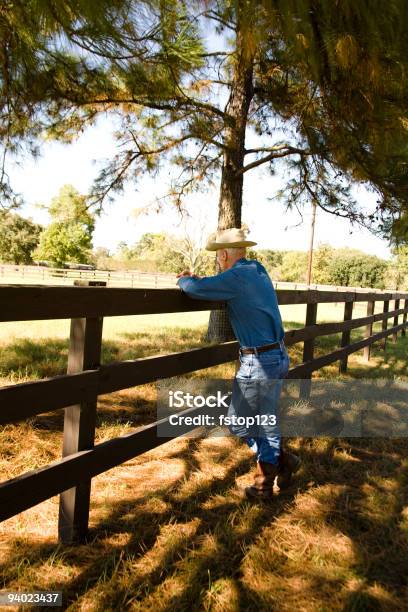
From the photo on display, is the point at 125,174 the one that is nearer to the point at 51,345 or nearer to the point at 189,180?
the point at 189,180

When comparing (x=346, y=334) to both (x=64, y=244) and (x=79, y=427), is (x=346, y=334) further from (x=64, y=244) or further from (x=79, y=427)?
(x=64, y=244)

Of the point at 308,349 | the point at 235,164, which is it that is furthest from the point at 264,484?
the point at 235,164

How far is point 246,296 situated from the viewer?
2.78 m

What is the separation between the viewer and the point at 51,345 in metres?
7.00

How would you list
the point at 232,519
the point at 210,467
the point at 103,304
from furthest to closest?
1. the point at 210,467
2. the point at 232,519
3. the point at 103,304

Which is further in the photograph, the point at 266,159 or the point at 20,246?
the point at 20,246

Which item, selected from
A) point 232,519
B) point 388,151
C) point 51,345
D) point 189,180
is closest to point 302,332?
point 232,519

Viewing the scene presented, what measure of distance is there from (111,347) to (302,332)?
144 inches

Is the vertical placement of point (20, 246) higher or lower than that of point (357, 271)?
lower

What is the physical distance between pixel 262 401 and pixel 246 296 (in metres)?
0.67

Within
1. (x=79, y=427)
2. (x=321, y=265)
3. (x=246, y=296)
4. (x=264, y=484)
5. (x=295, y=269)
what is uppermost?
(x=321, y=265)

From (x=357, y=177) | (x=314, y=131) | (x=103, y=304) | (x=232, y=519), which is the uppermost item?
(x=314, y=131)

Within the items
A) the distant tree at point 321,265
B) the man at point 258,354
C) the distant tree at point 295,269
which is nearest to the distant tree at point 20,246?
the distant tree at point 321,265

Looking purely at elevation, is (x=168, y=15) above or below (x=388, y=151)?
above
